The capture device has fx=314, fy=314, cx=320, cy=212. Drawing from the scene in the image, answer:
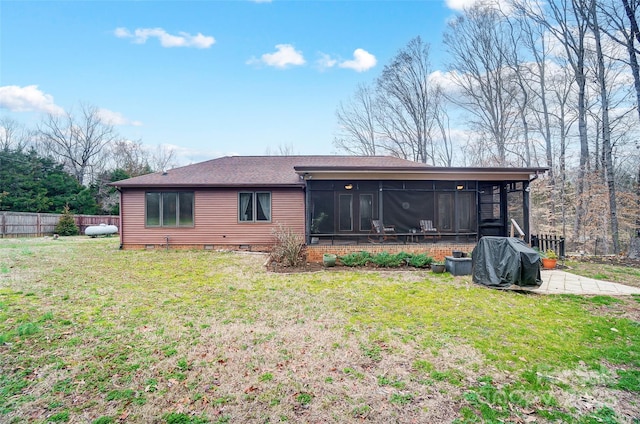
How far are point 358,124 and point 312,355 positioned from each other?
22.7m

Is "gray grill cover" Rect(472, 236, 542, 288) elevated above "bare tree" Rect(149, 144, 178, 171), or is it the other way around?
"bare tree" Rect(149, 144, 178, 171)

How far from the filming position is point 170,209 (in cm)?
1149

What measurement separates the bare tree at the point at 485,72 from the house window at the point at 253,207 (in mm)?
14205

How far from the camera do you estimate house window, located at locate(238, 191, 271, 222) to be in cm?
1145

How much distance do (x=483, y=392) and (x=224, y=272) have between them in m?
6.02

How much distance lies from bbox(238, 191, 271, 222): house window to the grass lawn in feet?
18.2

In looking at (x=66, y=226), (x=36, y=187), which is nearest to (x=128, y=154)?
(x=36, y=187)

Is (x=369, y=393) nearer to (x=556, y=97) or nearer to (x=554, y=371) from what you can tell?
(x=554, y=371)

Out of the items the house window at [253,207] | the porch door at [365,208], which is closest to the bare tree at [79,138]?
the house window at [253,207]

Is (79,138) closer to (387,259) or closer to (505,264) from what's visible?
(387,259)

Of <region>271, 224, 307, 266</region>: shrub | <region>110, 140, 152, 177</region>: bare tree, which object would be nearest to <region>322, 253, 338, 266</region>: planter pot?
<region>271, 224, 307, 266</region>: shrub

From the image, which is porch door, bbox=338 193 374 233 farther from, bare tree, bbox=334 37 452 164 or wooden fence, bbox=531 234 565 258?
bare tree, bbox=334 37 452 164

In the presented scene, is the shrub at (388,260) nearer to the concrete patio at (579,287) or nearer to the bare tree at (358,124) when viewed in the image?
the concrete patio at (579,287)

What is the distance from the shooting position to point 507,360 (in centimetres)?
327
